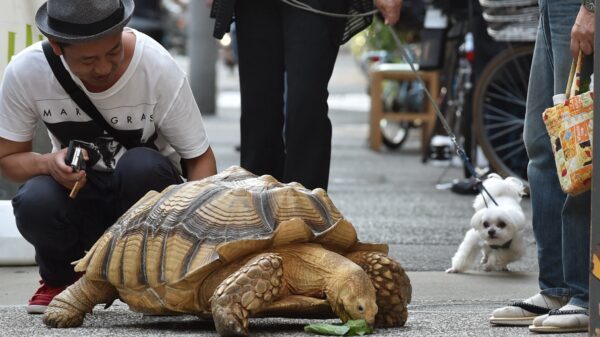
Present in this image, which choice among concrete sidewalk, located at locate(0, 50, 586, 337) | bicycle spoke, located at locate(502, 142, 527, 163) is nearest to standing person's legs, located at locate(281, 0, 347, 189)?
concrete sidewalk, located at locate(0, 50, 586, 337)

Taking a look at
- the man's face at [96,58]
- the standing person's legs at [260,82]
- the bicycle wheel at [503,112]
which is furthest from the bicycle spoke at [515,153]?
the man's face at [96,58]

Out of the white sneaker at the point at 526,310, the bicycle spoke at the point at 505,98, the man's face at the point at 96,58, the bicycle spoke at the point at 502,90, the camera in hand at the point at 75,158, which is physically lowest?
the white sneaker at the point at 526,310

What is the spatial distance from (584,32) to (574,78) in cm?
14

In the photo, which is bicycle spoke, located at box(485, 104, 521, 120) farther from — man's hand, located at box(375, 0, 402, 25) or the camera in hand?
the camera in hand

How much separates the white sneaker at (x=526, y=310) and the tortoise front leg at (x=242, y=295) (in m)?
0.88

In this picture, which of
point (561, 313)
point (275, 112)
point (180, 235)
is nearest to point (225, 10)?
point (275, 112)

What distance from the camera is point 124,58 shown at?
466cm

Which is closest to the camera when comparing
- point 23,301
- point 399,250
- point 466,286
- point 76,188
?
point 76,188

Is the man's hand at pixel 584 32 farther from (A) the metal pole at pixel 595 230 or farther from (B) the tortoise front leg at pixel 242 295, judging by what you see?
(B) the tortoise front leg at pixel 242 295

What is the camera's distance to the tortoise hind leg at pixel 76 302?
4.32m

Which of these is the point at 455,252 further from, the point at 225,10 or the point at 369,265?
the point at 369,265

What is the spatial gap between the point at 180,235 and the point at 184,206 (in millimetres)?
114

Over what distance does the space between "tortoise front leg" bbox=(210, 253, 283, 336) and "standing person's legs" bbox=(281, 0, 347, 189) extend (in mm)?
1408

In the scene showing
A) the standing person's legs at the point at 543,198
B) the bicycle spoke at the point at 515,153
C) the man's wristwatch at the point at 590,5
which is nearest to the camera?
the man's wristwatch at the point at 590,5
